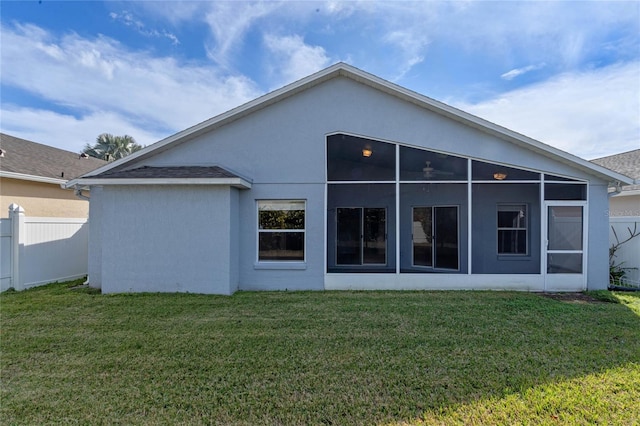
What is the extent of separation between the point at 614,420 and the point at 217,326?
5.36m

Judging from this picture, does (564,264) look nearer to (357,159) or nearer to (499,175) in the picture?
(499,175)

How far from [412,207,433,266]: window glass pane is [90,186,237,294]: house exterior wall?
21.8 ft

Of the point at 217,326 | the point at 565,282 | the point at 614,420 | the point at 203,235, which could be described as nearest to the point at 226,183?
the point at 203,235

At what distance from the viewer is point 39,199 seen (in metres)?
10.9

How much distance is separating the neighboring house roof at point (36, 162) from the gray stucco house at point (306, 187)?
428 centimetres

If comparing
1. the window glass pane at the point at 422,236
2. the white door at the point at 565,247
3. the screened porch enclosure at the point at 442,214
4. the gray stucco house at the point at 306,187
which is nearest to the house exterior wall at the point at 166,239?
the gray stucco house at the point at 306,187

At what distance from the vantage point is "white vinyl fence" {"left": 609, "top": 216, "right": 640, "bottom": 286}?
841 cm

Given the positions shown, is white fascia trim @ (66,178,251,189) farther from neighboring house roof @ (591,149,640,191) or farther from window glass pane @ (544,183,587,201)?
neighboring house roof @ (591,149,640,191)

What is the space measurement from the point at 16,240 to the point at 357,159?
9.35m

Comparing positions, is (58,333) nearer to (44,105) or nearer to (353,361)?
(353,361)

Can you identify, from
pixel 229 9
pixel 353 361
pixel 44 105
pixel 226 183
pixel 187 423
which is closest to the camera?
pixel 187 423

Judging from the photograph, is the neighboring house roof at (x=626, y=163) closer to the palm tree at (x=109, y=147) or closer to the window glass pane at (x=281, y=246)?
the window glass pane at (x=281, y=246)

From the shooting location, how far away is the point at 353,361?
13.2ft

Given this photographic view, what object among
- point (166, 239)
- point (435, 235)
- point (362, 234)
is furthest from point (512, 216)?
point (166, 239)
